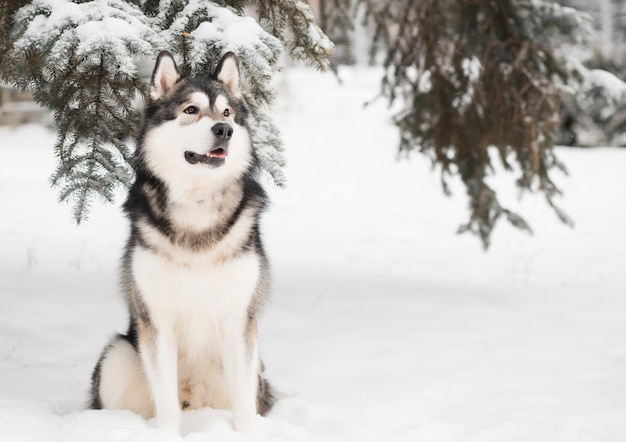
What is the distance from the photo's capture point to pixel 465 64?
20.5 ft

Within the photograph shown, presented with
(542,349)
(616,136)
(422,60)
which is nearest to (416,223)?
(422,60)

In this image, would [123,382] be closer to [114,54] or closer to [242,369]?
[242,369]

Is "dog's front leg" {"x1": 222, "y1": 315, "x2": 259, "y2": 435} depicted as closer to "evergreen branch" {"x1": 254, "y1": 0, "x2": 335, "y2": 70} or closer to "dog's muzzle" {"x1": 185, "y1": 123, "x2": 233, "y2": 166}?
"dog's muzzle" {"x1": 185, "y1": 123, "x2": 233, "y2": 166}

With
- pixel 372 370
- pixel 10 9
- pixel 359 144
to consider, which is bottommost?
pixel 359 144

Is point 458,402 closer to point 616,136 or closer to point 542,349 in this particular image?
point 542,349

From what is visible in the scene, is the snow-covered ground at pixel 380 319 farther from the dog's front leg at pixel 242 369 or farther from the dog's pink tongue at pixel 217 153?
the dog's pink tongue at pixel 217 153

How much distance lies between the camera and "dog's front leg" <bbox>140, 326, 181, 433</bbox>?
3346 millimetres

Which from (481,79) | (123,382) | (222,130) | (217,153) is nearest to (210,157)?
(217,153)

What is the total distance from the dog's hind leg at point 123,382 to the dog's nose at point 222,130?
1211 mm

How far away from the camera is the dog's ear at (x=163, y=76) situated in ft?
10.9

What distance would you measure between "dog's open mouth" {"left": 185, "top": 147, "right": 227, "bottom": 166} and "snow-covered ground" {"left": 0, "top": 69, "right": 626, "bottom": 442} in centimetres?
125

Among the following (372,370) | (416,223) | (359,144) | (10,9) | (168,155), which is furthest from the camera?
(359,144)

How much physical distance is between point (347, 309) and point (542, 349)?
73.3 inches

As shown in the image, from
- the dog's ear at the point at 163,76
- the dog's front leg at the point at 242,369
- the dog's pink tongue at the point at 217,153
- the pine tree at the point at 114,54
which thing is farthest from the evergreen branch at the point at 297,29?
the dog's front leg at the point at 242,369
